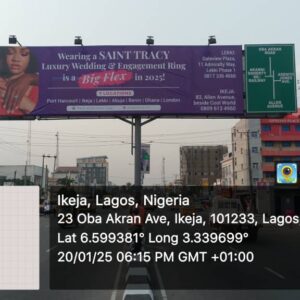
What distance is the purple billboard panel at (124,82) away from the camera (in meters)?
18.5

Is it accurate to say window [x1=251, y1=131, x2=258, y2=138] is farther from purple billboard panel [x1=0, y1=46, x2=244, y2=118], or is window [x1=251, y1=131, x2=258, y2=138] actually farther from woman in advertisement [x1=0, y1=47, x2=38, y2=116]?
woman in advertisement [x1=0, y1=47, x2=38, y2=116]

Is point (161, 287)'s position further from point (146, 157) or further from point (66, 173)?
point (66, 173)

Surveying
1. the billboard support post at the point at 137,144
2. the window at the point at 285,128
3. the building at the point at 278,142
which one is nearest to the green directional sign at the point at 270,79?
the billboard support post at the point at 137,144

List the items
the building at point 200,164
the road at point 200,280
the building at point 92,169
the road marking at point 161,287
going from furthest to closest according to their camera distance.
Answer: the building at point 200,164 → the building at point 92,169 → the road at point 200,280 → the road marking at point 161,287

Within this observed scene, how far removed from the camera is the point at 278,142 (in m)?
86.8

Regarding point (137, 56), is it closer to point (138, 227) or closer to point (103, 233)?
point (138, 227)

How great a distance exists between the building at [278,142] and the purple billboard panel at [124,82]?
6916cm

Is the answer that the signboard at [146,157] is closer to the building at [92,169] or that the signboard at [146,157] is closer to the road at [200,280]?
the road at [200,280]

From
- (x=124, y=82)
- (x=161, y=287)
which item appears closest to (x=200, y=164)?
(x=124, y=82)

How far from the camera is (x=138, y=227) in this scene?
1324cm

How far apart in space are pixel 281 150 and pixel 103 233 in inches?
2663

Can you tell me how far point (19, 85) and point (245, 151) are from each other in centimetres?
7866

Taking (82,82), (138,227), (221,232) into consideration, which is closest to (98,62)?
(82,82)

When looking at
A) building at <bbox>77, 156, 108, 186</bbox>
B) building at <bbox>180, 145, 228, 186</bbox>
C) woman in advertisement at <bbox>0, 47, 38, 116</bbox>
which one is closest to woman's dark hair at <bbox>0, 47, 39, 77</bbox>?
woman in advertisement at <bbox>0, 47, 38, 116</bbox>
